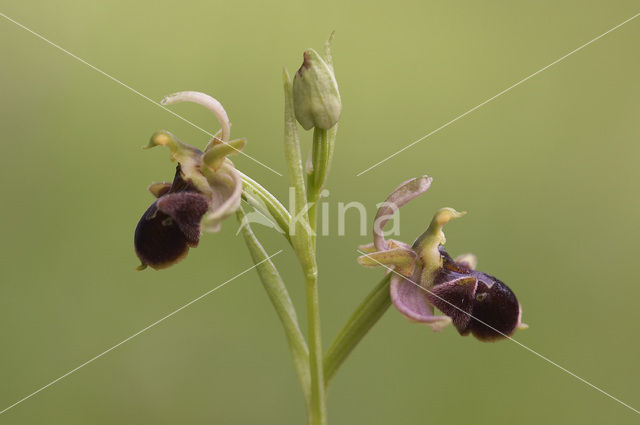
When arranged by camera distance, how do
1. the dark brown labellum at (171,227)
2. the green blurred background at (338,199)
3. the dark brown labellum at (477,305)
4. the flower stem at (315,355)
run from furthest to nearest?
the green blurred background at (338,199)
the flower stem at (315,355)
the dark brown labellum at (477,305)
the dark brown labellum at (171,227)

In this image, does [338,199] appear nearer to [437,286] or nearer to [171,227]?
[437,286]

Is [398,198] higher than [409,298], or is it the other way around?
Result: [398,198]

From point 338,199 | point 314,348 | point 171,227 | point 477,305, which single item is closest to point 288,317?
point 314,348

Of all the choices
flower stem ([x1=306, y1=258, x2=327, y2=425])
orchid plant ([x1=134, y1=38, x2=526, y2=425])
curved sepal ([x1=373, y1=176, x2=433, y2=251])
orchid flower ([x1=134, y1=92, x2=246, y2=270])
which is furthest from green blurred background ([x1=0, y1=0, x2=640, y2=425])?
orchid flower ([x1=134, y1=92, x2=246, y2=270])

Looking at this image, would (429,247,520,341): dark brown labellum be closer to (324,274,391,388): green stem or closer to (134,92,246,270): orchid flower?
(324,274,391,388): green stem

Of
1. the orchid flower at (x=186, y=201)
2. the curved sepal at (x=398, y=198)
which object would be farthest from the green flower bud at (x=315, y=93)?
the curved sepal at (x=398, y=198)

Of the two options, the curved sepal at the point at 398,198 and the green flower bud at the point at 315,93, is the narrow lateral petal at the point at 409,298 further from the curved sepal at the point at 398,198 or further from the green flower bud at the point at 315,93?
the green flower bud at the point at 315,93
